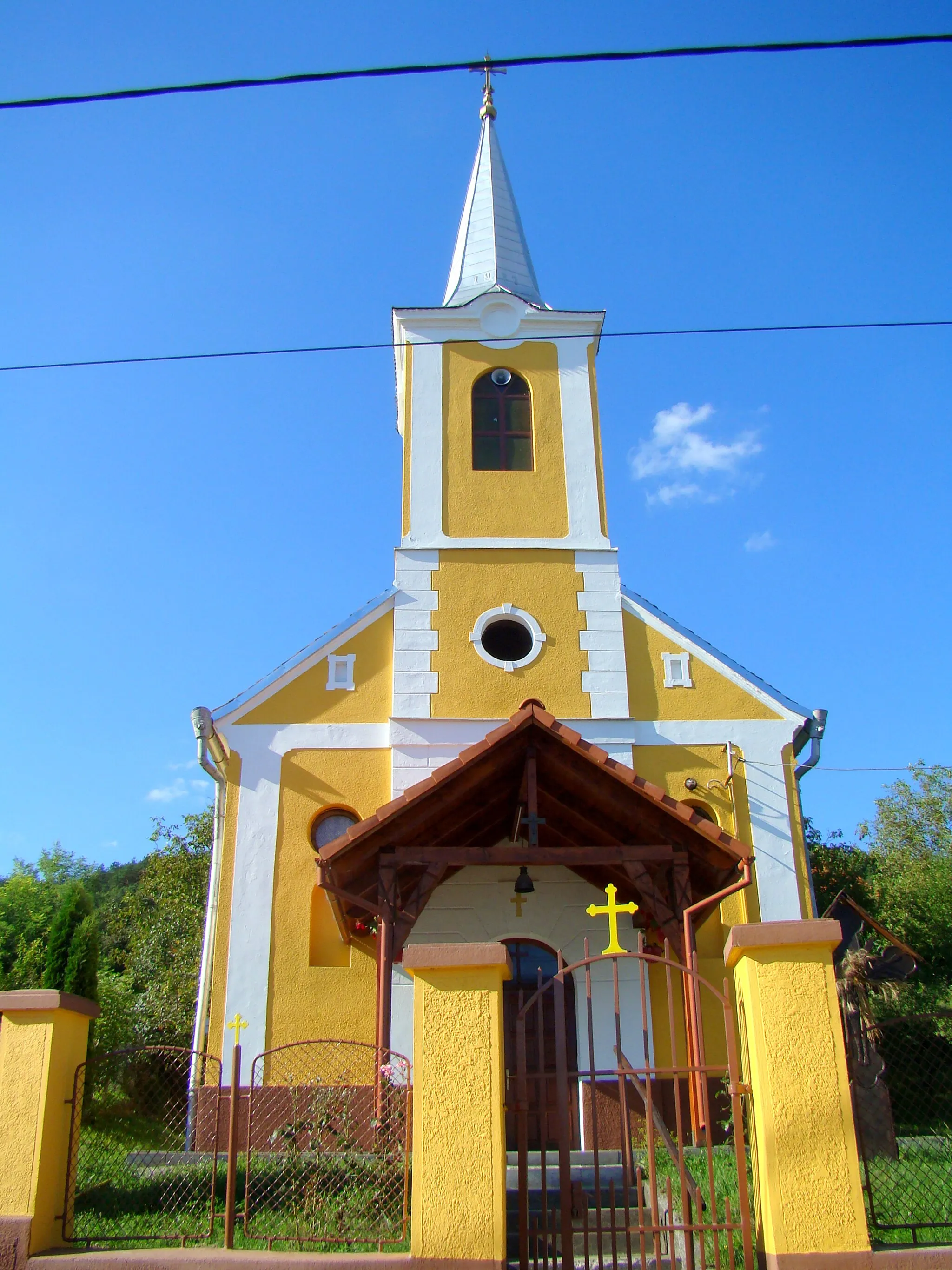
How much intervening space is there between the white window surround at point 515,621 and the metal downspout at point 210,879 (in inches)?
133

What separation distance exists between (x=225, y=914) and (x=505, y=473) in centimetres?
673

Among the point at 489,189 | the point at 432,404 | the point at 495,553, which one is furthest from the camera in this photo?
the point at 489,189

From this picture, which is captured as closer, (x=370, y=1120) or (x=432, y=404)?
(x=370, y=1120)

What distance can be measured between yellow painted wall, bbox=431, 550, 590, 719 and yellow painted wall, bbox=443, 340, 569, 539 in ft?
1.41

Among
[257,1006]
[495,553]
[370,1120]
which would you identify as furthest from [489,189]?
[370,1120]

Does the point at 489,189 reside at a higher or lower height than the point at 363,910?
higher

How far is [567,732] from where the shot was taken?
10.4 m

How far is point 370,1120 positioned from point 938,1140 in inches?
175

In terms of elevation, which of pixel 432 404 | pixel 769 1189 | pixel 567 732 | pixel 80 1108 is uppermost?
pixel 432 404

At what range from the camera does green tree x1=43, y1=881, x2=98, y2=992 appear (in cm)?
1479

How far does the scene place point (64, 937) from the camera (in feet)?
49.6

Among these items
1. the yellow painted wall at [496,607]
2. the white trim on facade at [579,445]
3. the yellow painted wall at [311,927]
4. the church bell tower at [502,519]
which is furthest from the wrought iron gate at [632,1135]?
the white trim on facade at [579,445]

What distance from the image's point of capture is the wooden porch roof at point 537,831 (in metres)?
10.4

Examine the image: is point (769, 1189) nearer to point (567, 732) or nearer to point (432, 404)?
point (567, 732)
